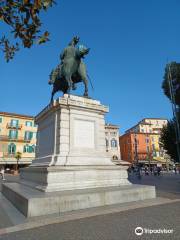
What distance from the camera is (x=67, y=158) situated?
7965 mm

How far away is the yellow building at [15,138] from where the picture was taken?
4494 cm

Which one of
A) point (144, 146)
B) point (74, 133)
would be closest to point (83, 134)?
point (74, 133)

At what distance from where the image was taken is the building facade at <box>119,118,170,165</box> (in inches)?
3110

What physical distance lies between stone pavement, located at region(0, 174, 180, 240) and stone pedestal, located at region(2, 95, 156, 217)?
419mm

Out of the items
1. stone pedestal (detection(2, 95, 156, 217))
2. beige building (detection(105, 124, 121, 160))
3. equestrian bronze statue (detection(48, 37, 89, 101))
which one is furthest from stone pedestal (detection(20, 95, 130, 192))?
beige building (detection(105, 124, 121, 160))

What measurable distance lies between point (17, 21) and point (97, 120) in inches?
266

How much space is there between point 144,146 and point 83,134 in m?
76.4

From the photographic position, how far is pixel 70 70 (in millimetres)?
10219

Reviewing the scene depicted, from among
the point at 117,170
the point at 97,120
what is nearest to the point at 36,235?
the point at 117,170

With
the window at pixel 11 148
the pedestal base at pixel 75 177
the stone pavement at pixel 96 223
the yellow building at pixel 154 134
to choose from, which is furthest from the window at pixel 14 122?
the yellow building at pixel 154 134

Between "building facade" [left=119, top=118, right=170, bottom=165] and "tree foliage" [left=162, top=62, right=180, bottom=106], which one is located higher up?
"tree foliage" [left=162, top=62, right=180, bottom=106]

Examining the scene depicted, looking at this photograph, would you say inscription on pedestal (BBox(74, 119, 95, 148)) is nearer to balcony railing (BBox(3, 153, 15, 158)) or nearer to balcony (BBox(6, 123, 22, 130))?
balcony railing (BBox(3, 153, 15, 158))

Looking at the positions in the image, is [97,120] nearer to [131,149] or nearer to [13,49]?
[13,49]

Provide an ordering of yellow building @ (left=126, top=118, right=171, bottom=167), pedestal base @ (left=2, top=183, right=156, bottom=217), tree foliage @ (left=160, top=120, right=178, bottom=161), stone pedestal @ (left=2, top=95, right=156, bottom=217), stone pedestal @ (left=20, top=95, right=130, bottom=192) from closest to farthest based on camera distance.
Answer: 1. pedestal base @ (left=2, top=183, right=156, bottom=217)
2. stone pedestal @ (left=2, top=95, right=156, bottom=217)
3. stone pedestal @ (left=20, top=95, right=130, bottom=192)
4. tree foliage @ (left=160, top=120, right=178, bottom=161)
5. yellow building @ (left=126, top=118, right=171, bottom=167)
